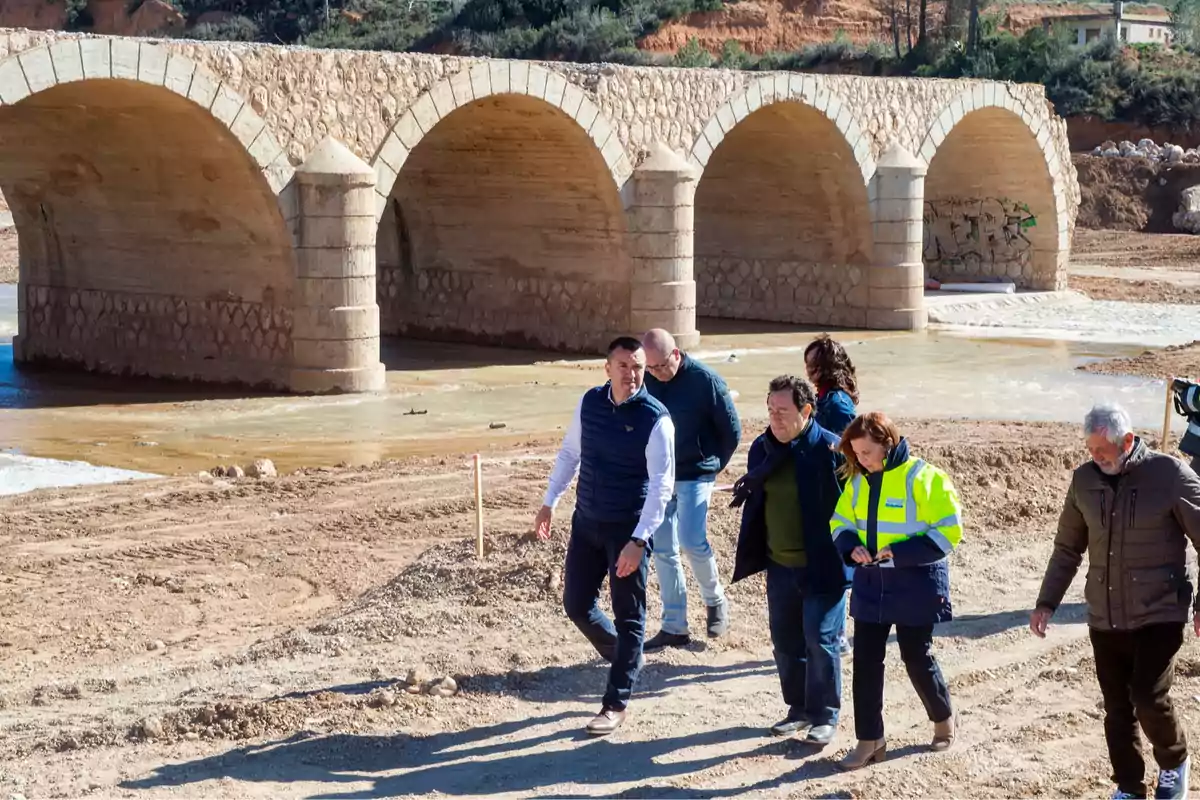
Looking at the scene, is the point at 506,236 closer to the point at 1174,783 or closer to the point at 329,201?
the point at 329,201

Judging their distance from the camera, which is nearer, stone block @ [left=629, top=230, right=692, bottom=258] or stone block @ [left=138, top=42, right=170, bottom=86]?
stone block @ [left=138, top=42, right=170, bottom=86]

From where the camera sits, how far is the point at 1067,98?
45969mm

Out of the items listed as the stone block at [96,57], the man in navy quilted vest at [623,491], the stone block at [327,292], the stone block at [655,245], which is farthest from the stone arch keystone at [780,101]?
the man in navy quilted vest at [623,491]

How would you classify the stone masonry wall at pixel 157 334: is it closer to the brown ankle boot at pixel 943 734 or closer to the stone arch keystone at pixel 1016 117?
the stone arch keystone at pixel 1016 117

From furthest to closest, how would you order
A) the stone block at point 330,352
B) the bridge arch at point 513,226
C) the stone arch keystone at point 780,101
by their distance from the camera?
the stone arch keystone at point 780,101 → the bridge arch at point 513,226 → the stone block at point 330,352

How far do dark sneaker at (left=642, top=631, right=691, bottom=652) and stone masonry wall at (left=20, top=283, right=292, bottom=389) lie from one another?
9640 millimetres

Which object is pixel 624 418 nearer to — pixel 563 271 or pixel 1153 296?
pixel 563 271

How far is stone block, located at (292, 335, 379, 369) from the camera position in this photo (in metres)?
16.4

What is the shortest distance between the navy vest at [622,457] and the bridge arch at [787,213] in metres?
14.4

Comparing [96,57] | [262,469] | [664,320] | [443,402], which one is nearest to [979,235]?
[664,320]

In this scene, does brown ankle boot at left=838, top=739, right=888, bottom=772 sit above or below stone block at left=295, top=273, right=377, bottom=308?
below

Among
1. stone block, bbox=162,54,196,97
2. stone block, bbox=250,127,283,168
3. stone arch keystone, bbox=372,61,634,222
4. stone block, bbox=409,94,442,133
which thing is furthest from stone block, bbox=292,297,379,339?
stone block, bbox=162,54,196,97

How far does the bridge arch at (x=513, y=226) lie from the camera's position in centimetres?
1889

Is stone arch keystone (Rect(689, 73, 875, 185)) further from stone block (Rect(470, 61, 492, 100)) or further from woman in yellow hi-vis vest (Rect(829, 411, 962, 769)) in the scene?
woman in yellow hi-vis vest (Rect(829, 411, 962, 769))
